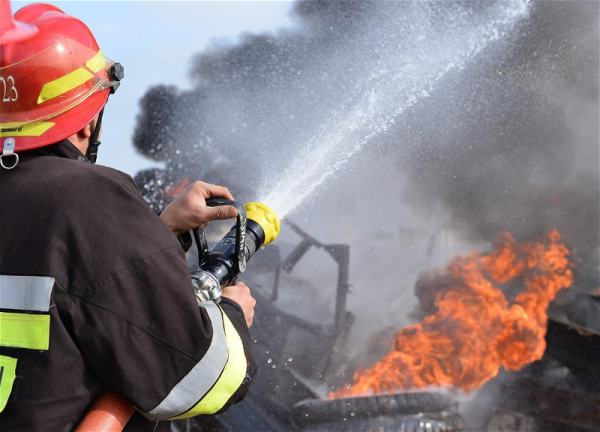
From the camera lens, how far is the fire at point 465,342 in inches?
294

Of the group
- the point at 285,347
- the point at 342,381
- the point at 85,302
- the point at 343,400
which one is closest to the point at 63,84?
the point at 85,302

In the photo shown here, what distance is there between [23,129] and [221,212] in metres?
0.66

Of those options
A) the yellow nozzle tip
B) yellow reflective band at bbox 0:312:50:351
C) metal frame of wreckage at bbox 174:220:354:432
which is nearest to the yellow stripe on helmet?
yellow reflective band at bbox 0:312:50:351

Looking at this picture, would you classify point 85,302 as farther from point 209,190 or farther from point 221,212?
point 209,190

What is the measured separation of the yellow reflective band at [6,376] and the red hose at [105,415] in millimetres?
210

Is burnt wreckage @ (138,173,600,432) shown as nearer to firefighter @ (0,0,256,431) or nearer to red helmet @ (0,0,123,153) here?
firefighter @ (0,0,256,431)

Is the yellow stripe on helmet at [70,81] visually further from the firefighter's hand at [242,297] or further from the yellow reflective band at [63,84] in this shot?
the firefighter's hand at [242,297]

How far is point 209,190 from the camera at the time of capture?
2020 mm

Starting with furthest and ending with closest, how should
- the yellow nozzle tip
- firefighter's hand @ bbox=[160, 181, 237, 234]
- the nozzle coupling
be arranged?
the yellow nozzle tip → firefighter's hand @ bbox=[160, 181, 237, 234] → the nozzle coupling

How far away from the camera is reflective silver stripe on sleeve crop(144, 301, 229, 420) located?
1.46m

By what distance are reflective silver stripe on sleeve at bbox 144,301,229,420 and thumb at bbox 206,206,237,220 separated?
1.51 ft

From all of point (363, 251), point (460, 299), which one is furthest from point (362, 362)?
point (363, 251)

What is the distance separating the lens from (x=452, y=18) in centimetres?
870

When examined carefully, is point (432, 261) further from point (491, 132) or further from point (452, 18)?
point (452, 18)
